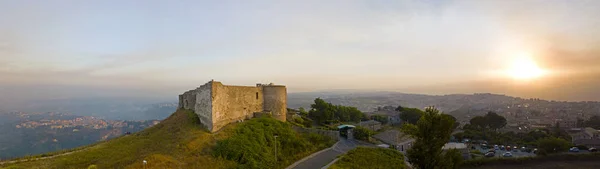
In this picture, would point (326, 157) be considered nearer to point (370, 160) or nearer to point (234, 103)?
point (370, 160)

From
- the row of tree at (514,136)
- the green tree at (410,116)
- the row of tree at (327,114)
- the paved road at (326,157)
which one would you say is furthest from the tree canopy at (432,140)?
the green tree at (410,116)

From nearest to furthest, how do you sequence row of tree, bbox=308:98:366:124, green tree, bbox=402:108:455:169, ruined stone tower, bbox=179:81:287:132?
green tree, bbox=402:108:455:169, ruined stone tower, bbox=179:81:287:132, row of tree, bbox=308:98:366:124

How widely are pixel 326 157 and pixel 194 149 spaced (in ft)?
33.9

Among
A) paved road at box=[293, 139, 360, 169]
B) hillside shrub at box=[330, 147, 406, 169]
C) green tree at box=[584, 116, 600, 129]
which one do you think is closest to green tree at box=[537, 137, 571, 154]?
hillside shrub at box=[330, 147, 406, 169]

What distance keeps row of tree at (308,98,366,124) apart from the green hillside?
18.9 meters

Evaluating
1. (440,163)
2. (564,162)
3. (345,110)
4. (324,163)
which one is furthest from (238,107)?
(564,162)

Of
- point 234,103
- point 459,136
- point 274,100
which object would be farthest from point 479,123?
point 234,103

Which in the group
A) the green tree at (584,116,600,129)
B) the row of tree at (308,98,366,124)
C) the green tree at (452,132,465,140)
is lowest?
the green tree at (584,116,600,129)

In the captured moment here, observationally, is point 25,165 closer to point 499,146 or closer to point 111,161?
point 111,161

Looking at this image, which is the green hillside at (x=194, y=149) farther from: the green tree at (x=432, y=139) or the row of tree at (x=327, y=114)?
the row of tree at (x=327, y=114)

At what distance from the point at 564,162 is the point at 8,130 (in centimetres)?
12198

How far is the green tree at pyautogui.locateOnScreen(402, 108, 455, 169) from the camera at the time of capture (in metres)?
19.5

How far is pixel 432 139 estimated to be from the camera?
1966 cm

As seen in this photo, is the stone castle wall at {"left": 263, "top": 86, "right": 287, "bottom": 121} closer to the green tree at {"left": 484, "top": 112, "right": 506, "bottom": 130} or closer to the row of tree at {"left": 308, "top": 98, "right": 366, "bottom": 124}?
the row of tree at {"left": 308, "top": 98, "right": 366, "bottom": 124}
